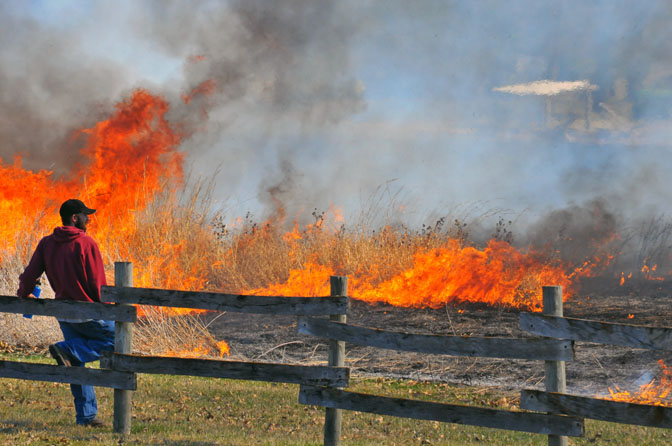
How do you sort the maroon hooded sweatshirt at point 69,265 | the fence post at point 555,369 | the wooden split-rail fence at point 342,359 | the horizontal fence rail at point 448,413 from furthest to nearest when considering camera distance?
the maroon hooded sweatshirt at point 69,265 < the fence post at point 555,369 < the horizontal fence rail at point 448,413 < the wooden split-rail fence at point 342,359

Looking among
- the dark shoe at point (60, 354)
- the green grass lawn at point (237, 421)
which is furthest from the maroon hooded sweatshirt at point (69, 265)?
the green grass lawn at point (237, 421)

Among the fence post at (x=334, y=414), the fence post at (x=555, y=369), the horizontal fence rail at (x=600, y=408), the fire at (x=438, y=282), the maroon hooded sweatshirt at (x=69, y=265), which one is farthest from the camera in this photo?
the fire at (x=438, y=282)

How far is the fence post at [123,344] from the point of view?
265 inches

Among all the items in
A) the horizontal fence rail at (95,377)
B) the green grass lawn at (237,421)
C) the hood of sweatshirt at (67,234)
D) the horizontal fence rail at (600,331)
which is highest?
the hood of sweatshirt at (67,234)

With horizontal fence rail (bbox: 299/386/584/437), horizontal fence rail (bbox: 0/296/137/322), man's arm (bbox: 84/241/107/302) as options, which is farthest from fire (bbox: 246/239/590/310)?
horizontal fence rail (bbox: 299/386/584/437)

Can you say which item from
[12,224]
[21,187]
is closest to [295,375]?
[12,224]

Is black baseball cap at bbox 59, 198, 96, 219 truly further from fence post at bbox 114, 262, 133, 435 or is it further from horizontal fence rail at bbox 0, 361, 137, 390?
horizontal fence rail at bbox 0, 361, 137, 390

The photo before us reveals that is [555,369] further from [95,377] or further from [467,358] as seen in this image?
[467,358]

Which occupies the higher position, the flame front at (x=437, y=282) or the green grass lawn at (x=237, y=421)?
the flame front at (x=437, y=282)

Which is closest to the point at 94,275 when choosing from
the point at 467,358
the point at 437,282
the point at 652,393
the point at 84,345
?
the point at 84,345

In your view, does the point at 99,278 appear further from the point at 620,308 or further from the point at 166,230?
the point at 620,308

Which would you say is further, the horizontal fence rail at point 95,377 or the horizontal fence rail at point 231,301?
the horizontal fence rail at point 95,377

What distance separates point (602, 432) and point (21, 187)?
47.7 ft

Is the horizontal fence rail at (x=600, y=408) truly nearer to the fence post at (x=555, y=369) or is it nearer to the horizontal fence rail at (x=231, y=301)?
the fence post at (x=555, y=369)
